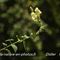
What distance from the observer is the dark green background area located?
143 centimetres

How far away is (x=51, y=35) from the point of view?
1472 millimetres

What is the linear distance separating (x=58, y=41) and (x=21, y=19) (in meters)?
0.24

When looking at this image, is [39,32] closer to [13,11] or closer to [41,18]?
[41,18]

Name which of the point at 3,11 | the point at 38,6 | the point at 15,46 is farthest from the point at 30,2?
the point at 15,46

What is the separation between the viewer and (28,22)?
4.74 ft

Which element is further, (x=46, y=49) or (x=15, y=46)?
(x=46, y=49)

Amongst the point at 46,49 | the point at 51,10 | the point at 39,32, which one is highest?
the point at 51,10

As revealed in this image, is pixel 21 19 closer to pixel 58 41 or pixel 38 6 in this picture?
pixel 38 6

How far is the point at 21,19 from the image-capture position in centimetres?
145

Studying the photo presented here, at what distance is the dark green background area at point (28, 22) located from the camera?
1435 millimetres

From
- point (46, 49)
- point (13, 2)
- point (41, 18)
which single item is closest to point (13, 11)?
point (13, 2)

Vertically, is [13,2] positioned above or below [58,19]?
above

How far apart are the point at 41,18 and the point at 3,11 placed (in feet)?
0.70

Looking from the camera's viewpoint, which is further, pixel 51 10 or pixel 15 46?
pixel 51 10
